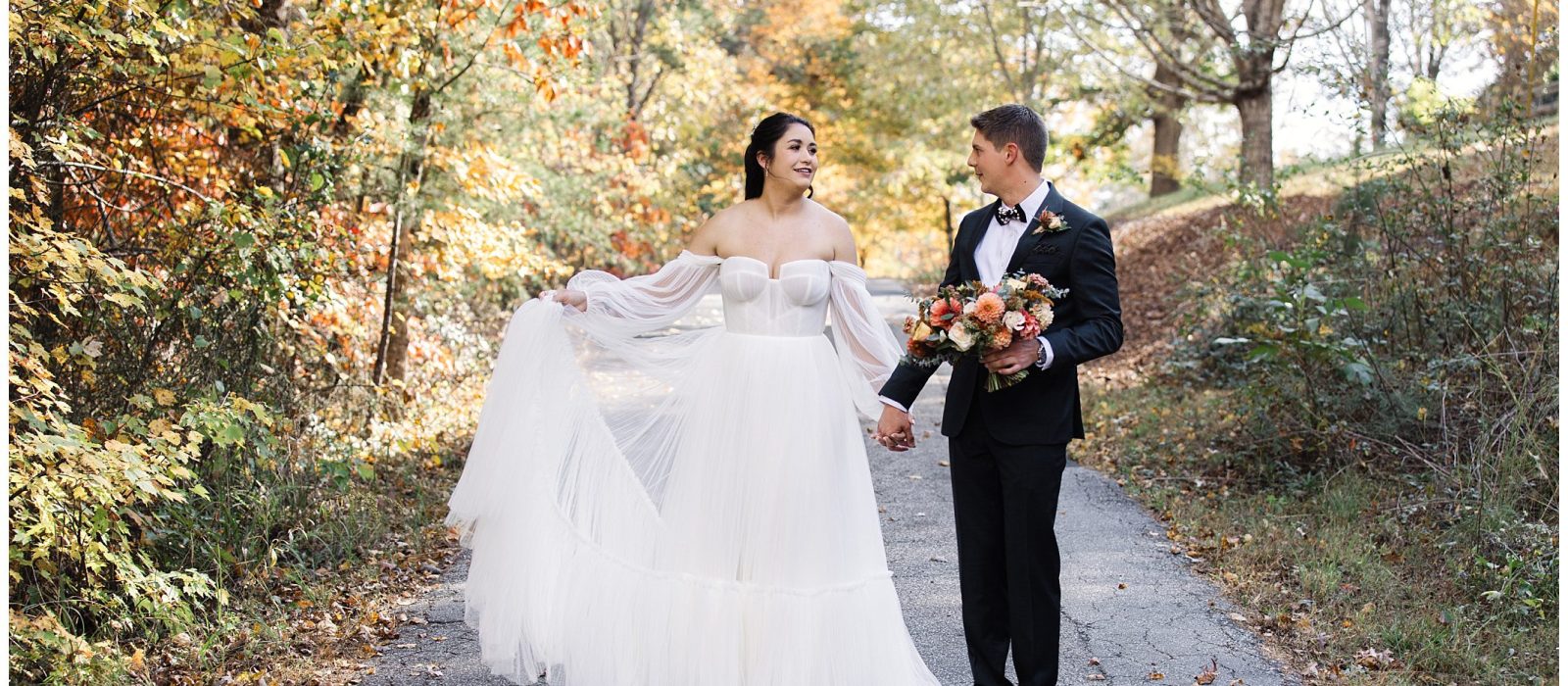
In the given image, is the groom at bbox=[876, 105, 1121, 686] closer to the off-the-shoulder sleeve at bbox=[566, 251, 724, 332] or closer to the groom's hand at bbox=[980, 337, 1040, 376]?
the groom's hand at bbox=[980, 337, 1040, 376]

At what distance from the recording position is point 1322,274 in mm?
9602

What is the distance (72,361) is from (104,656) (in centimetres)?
145

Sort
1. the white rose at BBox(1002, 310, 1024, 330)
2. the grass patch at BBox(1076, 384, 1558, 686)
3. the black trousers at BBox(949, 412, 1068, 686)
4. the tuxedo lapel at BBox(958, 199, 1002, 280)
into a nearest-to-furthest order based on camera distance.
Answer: the white rose at BBox(1002, 310, 1024, 330) → the black trousers at BBox(949, 412, 1068, 686) → the tuxedo lapel at BBox(958, 199, 1002, 280) → the grass patch at BBox(1076, 384, 1558, 686)

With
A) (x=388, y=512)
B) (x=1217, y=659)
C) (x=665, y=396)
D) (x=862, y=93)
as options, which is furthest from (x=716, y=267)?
(x=862, y=93)

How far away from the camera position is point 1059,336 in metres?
→ 3.99

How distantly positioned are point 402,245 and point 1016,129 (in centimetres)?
699

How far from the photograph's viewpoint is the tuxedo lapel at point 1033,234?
161 inches

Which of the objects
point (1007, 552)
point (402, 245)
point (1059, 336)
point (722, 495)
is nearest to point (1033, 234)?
point (1059, 336)

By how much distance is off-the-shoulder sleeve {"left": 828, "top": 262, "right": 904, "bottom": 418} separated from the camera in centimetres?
469

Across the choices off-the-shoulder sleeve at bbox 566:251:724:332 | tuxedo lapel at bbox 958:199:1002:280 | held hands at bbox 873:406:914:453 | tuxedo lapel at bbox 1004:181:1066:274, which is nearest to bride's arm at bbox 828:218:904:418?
held hands at bbox 873:406:914:453

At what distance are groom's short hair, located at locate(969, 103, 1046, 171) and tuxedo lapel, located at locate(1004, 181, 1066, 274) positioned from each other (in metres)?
0.12

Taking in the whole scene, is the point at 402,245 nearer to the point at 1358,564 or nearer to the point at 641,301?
the point at 641,301

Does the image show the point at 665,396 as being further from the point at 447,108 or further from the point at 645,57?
the point at 645,57

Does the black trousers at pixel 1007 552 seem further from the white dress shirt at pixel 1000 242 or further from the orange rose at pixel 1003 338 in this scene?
the orange rose at pixel 1003 338
